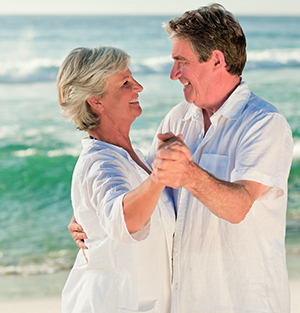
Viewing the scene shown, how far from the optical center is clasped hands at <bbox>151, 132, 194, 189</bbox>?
1291mm

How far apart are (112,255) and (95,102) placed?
680mm

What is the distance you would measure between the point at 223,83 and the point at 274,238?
0.74 meters

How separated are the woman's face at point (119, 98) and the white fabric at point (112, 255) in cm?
19

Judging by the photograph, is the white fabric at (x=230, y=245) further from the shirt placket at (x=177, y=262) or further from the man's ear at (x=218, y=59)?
the man's ear at (x=218, y=59)

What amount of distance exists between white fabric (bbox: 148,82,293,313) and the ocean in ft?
7.43

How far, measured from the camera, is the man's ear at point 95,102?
1879 mm

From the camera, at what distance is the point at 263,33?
17734mm

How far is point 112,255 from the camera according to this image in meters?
1.68

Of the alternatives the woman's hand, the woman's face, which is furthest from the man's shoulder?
the woman's hand

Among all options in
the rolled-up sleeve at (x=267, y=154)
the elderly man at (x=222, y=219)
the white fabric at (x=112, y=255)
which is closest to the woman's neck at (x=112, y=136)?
the white fabric at (x=112, y=255)

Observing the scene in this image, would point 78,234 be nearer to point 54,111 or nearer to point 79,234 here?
point 79,234

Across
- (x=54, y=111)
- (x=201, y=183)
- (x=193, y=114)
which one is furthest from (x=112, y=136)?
(x=54, y=111)

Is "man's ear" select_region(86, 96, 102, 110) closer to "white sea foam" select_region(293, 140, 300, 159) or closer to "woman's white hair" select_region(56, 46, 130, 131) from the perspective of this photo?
"woman's white hair" select_region(56, 46, 130, 131)

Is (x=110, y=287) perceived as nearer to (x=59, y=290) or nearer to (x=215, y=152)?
(x=215, y=152)
